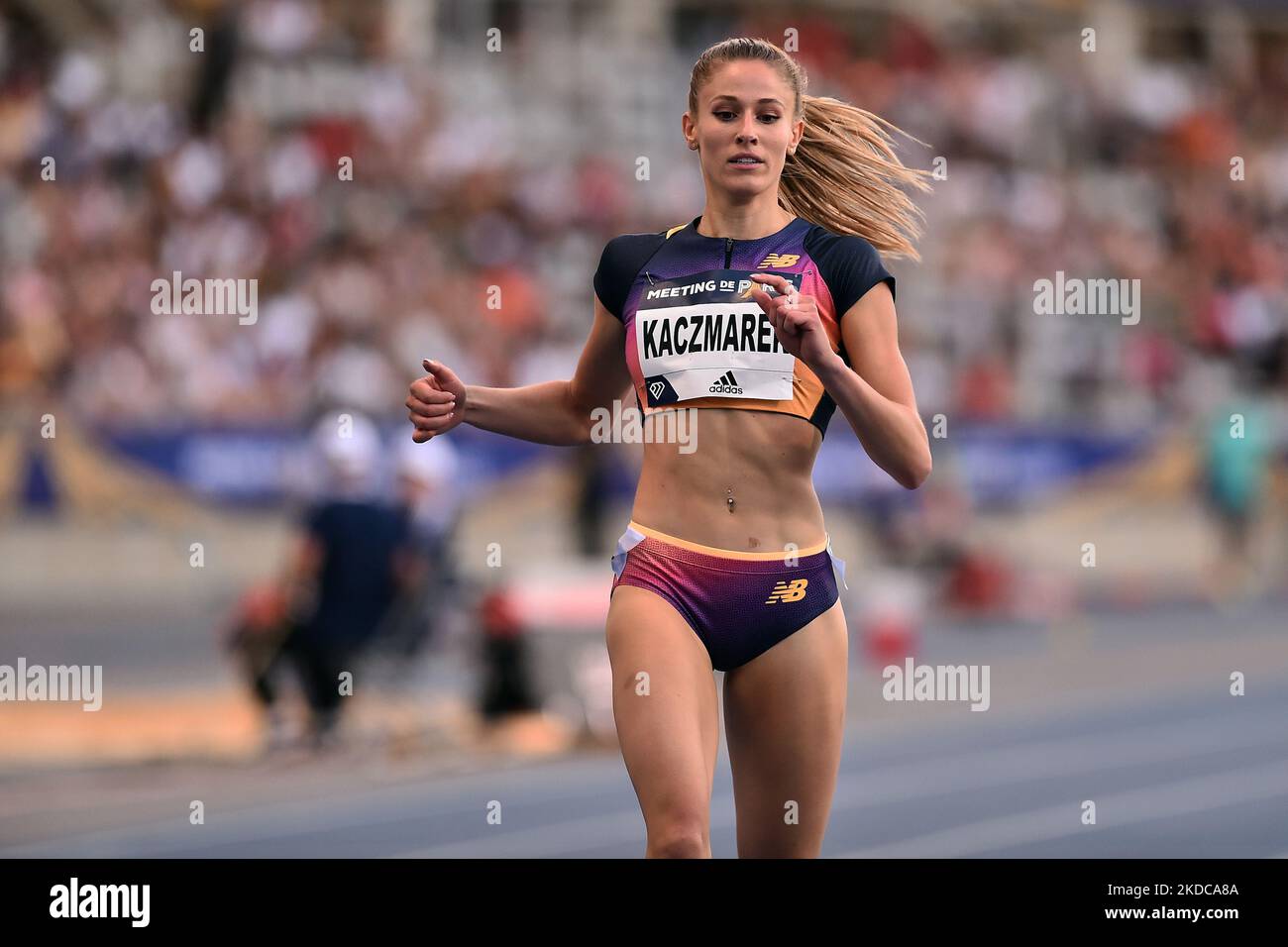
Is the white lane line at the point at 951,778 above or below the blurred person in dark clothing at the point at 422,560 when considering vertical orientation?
below

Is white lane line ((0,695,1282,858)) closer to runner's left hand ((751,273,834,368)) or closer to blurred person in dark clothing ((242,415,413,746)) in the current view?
blurred person in dark clothing ((242,415,413,746))

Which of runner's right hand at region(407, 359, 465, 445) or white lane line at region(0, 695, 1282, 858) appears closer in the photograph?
runner's right hand at region(407, 359, 465, 445)

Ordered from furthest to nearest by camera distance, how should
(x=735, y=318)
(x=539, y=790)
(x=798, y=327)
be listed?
(x=539, y=790), (x=735, y=318), (x=798, y=327)

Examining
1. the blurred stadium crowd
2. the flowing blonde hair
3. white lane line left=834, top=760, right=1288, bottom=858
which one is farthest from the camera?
the blurred stadium crowd

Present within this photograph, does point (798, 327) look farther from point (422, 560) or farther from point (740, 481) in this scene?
point (422, 560)

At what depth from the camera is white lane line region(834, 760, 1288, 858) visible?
29.6 feet

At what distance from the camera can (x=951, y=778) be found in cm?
1098

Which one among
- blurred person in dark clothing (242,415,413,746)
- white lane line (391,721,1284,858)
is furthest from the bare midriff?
blurred person in dark clothing (242,415,413,746)

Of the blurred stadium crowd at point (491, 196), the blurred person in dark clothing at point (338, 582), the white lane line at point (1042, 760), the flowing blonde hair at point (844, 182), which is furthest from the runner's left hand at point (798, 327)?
the blurred stadium crowd at point (491, 196)

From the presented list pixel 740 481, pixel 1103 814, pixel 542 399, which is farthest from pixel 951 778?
pixel 740 481

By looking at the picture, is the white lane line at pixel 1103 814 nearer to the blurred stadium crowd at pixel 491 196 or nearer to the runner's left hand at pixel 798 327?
the runner's left hand at pixel 798 327

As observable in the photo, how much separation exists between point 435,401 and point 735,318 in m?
0.77

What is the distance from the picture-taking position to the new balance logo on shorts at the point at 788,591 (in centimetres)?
489
